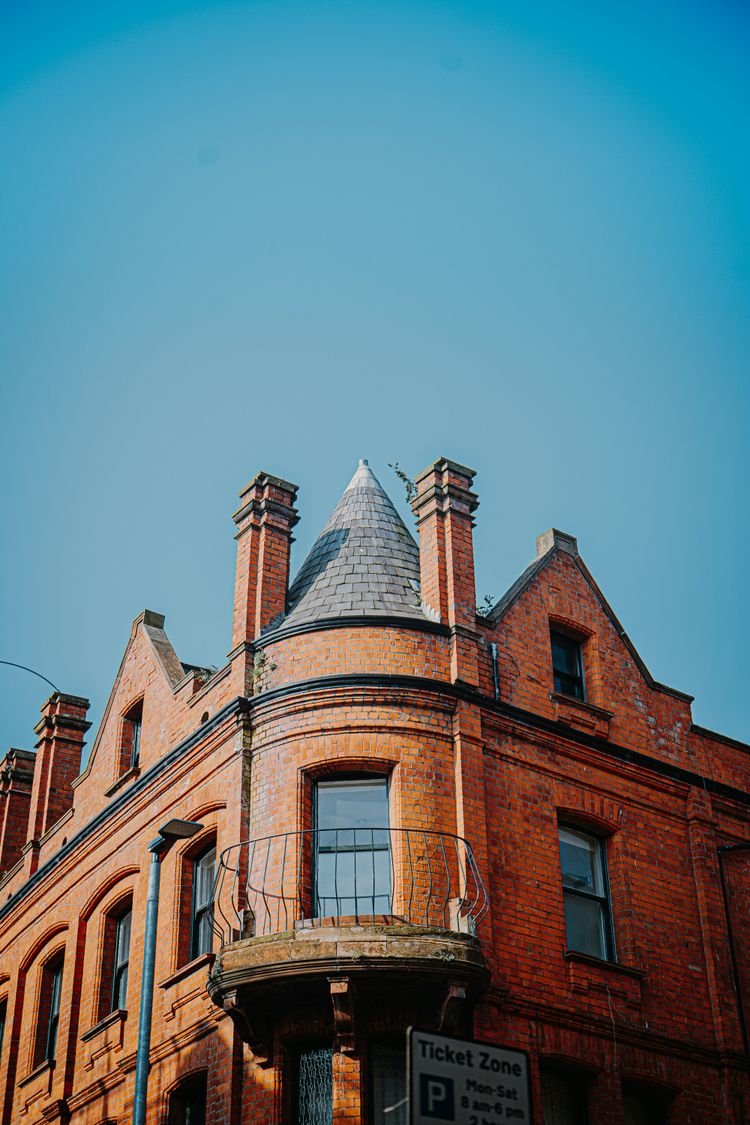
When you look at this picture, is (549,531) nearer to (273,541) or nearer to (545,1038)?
(273,541)

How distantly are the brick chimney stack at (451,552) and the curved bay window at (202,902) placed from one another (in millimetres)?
4408

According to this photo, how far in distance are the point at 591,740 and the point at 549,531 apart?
3.80 meters

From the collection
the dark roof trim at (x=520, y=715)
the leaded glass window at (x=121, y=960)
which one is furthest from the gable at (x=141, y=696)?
the dark roof trim at (x=520, y=715)

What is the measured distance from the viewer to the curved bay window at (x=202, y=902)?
20.0 metres

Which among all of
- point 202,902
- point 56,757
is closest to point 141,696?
point 56,757

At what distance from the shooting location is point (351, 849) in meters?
18.7

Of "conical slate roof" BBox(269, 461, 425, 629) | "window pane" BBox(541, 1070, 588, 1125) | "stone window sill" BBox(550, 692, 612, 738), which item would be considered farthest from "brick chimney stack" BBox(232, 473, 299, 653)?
"window pane" BBox(541, 1070, 588, 1125)

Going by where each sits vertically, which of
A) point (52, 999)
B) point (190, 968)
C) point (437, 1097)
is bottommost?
point (437, 1097)

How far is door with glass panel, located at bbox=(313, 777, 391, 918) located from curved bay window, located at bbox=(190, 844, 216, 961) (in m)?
1.97

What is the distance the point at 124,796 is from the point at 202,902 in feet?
11.4

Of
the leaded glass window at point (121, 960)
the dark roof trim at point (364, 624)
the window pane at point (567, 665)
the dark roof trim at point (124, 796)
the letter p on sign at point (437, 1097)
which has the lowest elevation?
the letter p on sign at point (437, 1097)

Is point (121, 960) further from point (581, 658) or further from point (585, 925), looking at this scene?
point (581, 658)

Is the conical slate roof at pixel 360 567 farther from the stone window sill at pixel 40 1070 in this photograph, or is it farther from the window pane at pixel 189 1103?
the stone window sill at pixel 40 1070


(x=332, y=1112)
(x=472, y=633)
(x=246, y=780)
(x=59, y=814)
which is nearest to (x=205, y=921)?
(x=246, y=780)
